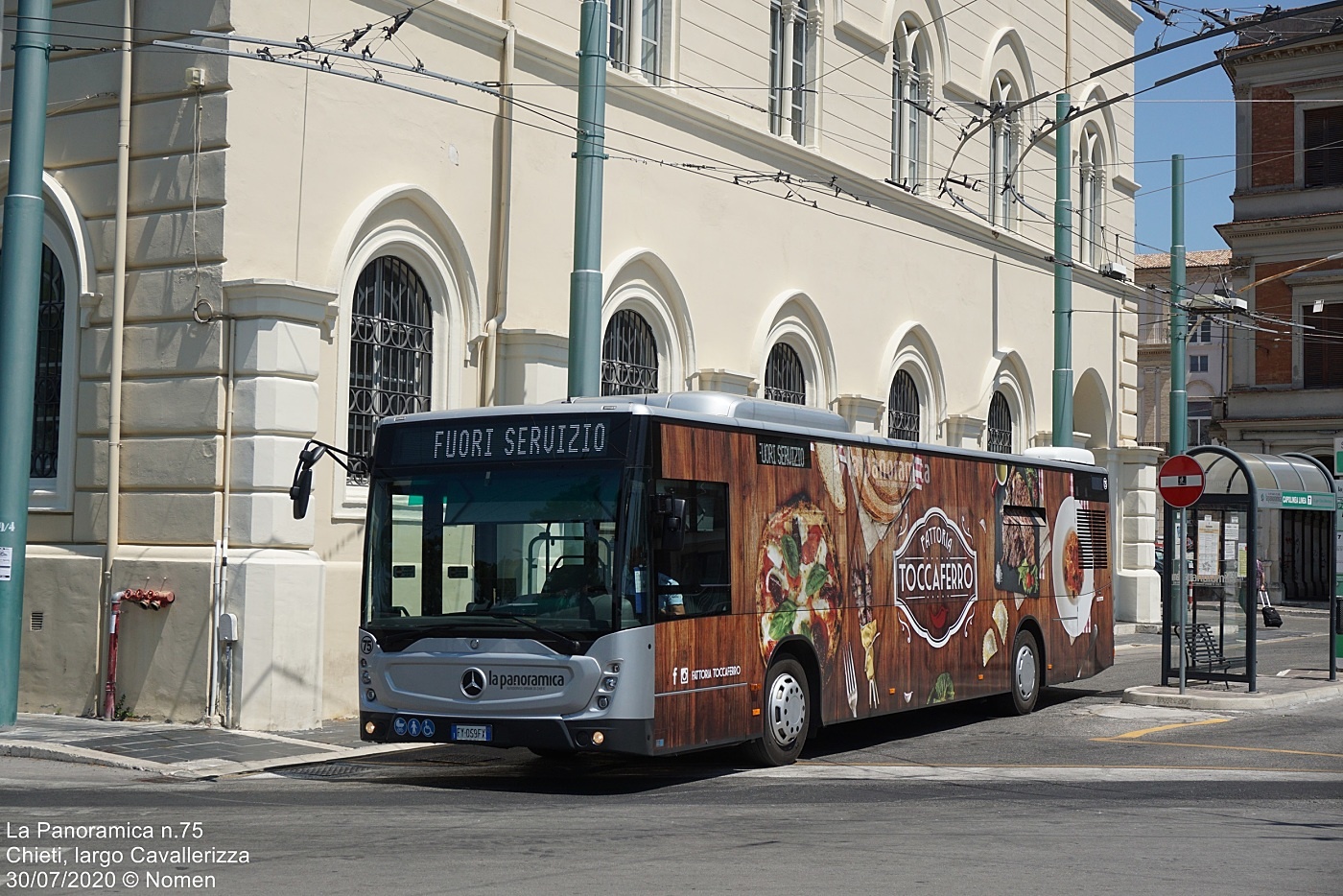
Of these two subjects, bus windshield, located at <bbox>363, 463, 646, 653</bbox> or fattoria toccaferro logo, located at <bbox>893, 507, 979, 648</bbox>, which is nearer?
bus windshield, located at <bbox>363, 463, 646, 653</bbox>

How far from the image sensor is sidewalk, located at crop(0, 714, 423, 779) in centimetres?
1238

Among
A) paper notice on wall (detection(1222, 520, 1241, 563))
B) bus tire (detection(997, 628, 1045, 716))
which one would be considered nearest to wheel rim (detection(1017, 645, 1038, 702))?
bus tire (detection(997, 628, 1045, 716))

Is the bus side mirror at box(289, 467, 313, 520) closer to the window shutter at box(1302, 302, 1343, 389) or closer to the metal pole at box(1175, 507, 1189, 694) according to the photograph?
the metal pole at box(1175, 507, 1189, 694)

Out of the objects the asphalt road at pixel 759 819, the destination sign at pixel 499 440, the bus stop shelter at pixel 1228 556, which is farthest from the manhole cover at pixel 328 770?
the bus stop shelter at pixel 1228 556

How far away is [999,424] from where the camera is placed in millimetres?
30625

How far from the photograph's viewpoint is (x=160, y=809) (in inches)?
391

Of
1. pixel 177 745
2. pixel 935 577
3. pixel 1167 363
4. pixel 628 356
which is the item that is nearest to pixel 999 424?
pixel 628 356

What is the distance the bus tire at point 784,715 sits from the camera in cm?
1260

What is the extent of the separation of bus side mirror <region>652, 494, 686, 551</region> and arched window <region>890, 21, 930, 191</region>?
53.2ft

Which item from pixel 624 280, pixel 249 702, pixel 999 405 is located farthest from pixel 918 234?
pixel 249 702

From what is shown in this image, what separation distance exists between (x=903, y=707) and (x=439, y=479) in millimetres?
5230

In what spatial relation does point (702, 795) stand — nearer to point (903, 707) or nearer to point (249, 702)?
point (903, 707)

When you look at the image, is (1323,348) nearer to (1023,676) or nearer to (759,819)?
(1023,676)

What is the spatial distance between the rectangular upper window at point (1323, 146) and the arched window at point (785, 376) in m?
29.7
